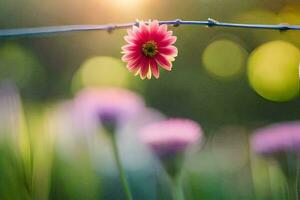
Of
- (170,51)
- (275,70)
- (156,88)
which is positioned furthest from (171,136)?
(275,70)

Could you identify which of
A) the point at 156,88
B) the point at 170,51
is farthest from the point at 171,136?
the point at 170,51

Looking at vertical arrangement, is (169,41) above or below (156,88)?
above

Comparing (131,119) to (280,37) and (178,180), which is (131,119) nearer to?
(178,180)

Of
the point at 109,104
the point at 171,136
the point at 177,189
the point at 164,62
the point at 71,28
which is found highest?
the point at 71,28

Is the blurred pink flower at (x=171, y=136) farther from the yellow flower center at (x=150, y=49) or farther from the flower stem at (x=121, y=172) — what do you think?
the yellow flower center at (x=150, y=49)

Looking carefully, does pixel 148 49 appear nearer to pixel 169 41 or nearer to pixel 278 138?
pixel 169 41

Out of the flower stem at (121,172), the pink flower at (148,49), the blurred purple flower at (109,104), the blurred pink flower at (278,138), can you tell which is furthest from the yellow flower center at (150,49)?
the blurred pink flower at (278,138)
